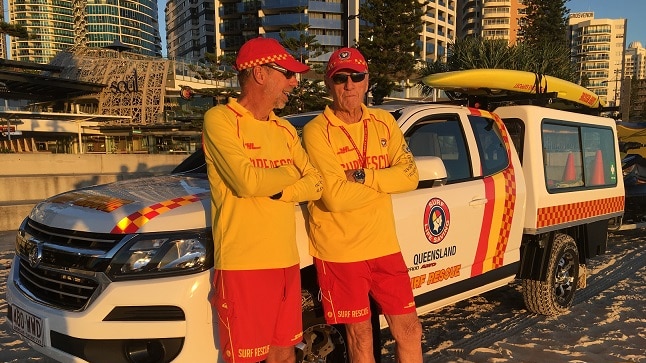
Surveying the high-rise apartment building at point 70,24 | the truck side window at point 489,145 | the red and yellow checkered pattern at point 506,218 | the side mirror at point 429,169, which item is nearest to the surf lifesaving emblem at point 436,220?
the side mirror at point 429,169

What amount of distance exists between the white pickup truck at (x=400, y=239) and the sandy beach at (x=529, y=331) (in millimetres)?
257

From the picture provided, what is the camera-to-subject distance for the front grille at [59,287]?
2266 mm

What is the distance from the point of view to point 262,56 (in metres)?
2.10

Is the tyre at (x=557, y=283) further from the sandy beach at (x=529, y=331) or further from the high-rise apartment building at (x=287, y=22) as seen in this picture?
the high-rise apartment building at (x=287, y=22)

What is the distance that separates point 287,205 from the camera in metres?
2.16

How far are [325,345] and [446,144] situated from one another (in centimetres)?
174

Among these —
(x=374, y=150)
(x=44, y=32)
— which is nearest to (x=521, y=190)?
(x=374, y=150)

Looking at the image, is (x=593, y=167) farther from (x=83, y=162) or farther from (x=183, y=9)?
(x=183, y=9)

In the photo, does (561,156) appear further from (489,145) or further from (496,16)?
(496,16)

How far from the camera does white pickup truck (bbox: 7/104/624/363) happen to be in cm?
220

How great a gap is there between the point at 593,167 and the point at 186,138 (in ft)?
110

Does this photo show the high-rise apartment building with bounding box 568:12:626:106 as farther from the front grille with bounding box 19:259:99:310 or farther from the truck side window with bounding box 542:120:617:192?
the front grille with bounding box 19:259:99:310

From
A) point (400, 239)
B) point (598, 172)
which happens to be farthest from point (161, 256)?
point (598, 172)

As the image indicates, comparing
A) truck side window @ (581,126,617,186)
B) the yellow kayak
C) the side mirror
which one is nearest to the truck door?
the side mirror
